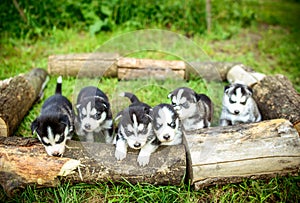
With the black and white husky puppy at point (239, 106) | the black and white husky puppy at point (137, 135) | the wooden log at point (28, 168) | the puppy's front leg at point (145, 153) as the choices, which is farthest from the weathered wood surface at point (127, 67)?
the wooden log at point (28, 168)

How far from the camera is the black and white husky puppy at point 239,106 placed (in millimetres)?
5250

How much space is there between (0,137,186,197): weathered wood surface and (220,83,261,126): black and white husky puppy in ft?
5.17

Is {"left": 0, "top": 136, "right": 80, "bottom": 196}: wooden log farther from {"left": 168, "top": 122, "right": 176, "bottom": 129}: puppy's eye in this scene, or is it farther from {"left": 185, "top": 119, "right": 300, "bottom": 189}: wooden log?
{"left": 185, "top": 119, "right": 300, "bottom": 189}: wooden log

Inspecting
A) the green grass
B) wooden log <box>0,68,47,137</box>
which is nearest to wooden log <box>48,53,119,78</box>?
the green grass

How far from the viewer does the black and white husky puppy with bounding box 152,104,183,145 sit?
430 cm

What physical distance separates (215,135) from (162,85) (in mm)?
2767

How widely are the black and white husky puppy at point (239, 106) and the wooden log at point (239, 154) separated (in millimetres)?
986

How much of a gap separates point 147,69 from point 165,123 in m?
2.92

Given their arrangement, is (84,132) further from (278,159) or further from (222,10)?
(222,10)

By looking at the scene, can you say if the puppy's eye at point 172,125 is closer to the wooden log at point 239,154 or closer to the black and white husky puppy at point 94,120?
the wooden log at point 239,154

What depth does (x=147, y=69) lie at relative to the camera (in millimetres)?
7086

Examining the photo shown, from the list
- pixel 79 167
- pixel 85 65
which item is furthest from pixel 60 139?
pixel 85 65

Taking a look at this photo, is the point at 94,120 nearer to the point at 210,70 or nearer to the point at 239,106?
the point at 239,106

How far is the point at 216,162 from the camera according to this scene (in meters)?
4.05
